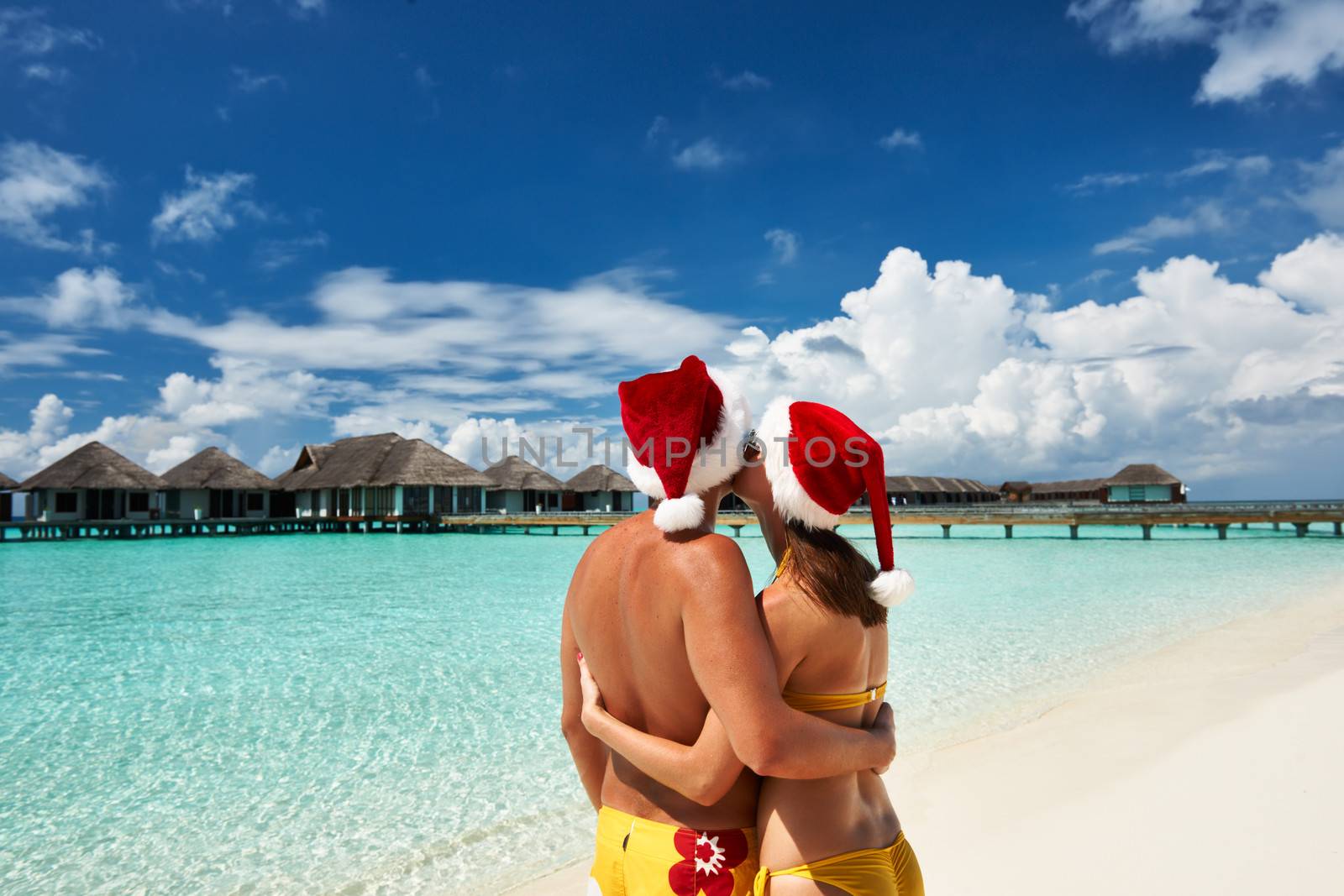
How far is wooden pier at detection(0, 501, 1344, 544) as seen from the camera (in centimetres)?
3189

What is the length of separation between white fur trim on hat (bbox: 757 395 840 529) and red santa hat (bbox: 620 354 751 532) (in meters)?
0.05

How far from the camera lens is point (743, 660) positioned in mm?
1234

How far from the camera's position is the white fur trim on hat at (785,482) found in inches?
54.9

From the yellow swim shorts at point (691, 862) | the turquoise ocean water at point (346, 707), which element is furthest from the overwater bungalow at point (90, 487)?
the yellow swim shorts at point (691, 862)

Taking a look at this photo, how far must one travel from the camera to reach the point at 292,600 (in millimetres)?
14820

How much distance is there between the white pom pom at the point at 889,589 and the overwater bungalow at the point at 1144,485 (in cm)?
5472

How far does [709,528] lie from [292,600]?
15.5 meters

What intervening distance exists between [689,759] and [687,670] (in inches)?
5.6

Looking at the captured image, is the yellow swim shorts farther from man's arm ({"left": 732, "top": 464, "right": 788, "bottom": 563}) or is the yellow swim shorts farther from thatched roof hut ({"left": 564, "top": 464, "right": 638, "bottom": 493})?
thatched roof hut ({"left": 564, "top": 464, "right": 638, "bottom": 493})

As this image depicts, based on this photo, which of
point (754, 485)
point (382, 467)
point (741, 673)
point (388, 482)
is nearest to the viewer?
point (741, 673)

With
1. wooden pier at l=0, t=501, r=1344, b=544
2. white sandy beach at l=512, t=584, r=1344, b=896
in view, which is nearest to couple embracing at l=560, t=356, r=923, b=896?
white sandy beach at l=512, t=584, r=1344, b=896

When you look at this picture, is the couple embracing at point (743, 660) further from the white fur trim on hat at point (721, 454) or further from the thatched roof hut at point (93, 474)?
the thatched roof hut at point (93, 474)

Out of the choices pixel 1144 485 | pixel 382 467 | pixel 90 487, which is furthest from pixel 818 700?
pixel 1144 485

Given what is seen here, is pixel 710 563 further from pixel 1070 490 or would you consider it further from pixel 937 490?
pixel 1070 490
